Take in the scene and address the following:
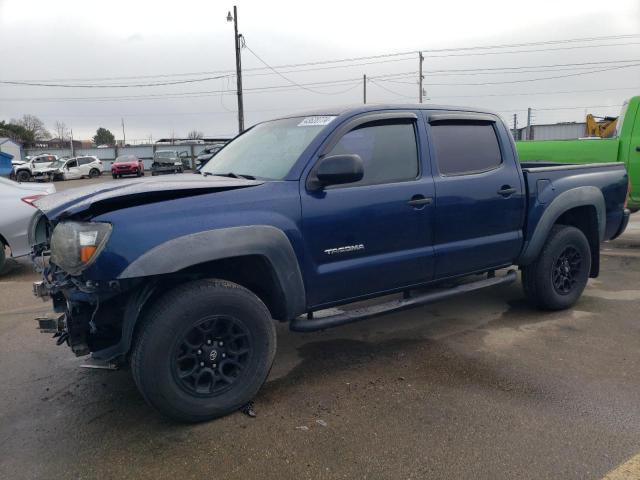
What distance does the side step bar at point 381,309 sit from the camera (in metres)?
3.41

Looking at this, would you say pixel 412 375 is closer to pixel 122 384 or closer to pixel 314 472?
pixel 314 472

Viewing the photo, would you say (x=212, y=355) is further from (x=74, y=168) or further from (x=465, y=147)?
(x=74, y=168)

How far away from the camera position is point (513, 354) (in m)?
4.02

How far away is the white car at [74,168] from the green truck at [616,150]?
34.1m

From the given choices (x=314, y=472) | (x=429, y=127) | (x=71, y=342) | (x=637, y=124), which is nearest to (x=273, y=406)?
(x=314, y=472)

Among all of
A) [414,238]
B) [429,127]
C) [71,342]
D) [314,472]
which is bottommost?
[314,472]

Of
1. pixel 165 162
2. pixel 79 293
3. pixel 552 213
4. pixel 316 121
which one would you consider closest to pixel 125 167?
pixel 165 162

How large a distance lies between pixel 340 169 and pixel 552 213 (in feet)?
7.99

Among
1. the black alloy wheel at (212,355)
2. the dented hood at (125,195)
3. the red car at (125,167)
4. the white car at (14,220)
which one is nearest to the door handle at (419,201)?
the dented hood at (125,195)

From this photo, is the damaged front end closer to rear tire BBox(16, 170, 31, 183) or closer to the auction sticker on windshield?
the auction sticker on windshield

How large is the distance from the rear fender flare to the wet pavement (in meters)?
0.65

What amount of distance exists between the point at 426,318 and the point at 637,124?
5155mm

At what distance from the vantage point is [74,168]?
3559 centimetres

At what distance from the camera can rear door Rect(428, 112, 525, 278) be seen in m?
3.97
